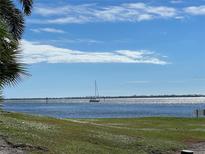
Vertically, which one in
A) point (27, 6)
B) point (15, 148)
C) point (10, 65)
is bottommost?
point (15, 148)

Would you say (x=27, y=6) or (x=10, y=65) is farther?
(x=27, y=6)

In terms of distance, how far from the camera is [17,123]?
936 inches

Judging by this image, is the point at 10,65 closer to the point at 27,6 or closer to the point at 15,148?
the point at 15,148

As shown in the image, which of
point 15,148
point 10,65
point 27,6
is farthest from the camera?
point 27,6

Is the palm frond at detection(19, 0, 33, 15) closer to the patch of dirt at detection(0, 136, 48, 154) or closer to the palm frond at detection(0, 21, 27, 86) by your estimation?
the patch of dirt at detection(0, 136, 48, 154)

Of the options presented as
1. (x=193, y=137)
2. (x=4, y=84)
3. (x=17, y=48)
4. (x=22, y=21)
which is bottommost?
(x=193, y=137)

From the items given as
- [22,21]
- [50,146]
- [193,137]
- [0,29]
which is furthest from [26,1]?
[193,137]

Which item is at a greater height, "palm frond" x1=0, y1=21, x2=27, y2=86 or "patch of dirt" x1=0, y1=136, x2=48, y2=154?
"palm frond" x1=0, y1=21, x2=27, y2=86

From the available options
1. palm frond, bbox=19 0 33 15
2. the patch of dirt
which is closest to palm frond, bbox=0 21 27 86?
the patch of dirt

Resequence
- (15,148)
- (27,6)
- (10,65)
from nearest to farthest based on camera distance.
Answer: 1. (10,65)
2. (15,148)
3. (27,6)

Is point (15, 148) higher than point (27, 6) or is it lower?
lower

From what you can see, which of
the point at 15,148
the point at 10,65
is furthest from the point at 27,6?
the point at 10,65

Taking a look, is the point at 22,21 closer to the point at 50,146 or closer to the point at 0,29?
the point at 50,146

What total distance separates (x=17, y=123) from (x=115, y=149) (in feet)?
16.7
